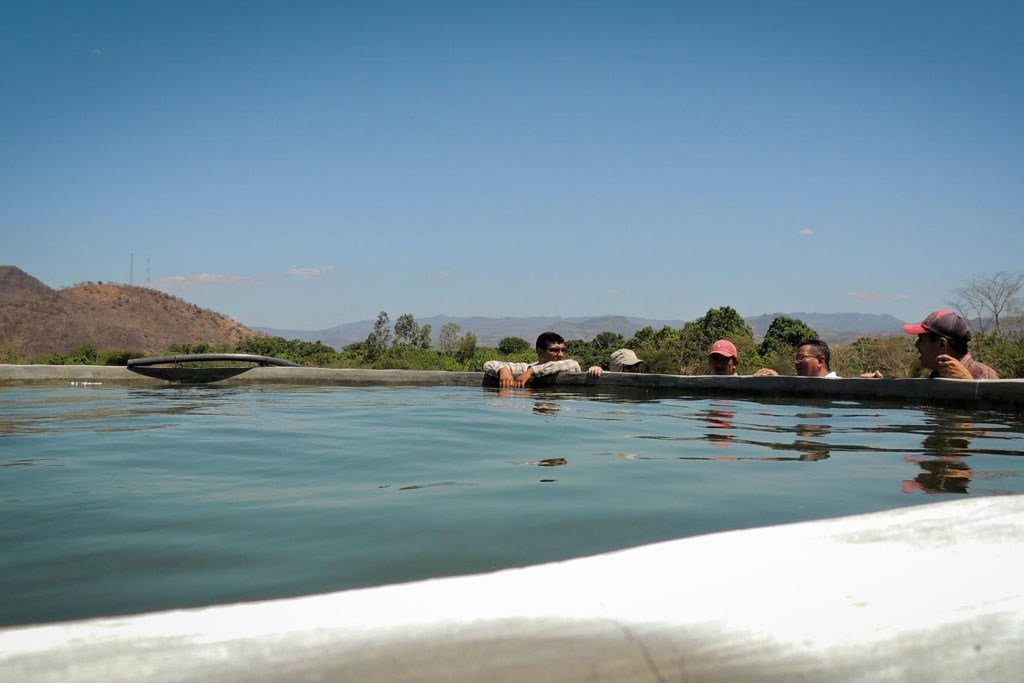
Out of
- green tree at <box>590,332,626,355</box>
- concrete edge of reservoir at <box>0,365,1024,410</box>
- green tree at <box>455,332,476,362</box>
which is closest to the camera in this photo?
concrete edge of reservoir at <box>0,365,1024,410</box>

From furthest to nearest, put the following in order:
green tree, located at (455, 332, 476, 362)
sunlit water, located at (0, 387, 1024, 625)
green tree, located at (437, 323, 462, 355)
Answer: green tree, located at (437, 323, 462, 355)
green tree, located at (455, 332, 476, 362)
sunlit water, located at (0, 387, 1024, 625)

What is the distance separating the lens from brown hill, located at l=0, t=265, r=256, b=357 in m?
54.1

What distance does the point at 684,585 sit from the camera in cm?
112

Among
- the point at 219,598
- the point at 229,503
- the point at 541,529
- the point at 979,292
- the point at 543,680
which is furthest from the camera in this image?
the point at 979,292

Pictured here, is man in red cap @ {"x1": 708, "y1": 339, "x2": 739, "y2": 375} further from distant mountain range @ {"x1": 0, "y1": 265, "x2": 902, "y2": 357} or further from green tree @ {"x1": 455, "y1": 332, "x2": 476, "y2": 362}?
distant mountain range @ {"x1": 0, "y1": 265, "x2": 902, "y2": 357}

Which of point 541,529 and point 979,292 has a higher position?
point 979,292

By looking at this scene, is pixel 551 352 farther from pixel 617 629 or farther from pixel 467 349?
pixel 467 349

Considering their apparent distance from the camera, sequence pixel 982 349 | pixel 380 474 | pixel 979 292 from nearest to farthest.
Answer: pixel 380 474, pixel 982 349, pixel 979 292

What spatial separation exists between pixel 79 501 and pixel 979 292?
22727mm

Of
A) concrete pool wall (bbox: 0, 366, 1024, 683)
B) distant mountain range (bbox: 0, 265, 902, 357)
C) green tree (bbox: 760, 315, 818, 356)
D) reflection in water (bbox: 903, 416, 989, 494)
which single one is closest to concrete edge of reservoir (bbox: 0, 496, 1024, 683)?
concrete pool wall (bbox: 0, 366, 1024, 683)

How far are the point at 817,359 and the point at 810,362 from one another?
0.09 m

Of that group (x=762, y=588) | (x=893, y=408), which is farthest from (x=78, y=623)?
(x=893, y=408)

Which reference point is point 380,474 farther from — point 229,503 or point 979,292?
point 979,292

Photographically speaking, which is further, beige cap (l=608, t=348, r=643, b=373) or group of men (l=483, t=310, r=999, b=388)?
beige cap (l=608, t=348, r=643, b=373)
